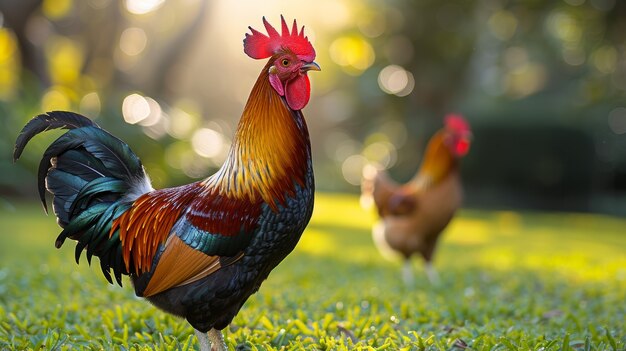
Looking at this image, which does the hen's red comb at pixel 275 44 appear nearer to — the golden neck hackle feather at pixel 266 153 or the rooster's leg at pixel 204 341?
the golden neck hackle feather at pixel 266 153

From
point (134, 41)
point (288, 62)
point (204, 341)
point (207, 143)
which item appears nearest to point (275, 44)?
point (288, 62)

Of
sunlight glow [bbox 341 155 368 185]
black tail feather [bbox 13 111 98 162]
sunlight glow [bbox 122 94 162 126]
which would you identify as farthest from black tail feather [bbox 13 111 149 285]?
sunlight glow [bbox 341 155 368 185]

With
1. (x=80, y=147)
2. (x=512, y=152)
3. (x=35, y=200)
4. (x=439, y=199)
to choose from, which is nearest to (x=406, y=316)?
(x=439, y=199)

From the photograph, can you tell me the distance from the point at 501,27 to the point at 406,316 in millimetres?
15358

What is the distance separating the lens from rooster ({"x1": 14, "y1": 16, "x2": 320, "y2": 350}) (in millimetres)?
2695

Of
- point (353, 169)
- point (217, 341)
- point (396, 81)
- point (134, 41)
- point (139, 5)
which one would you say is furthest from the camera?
point (353, 169)

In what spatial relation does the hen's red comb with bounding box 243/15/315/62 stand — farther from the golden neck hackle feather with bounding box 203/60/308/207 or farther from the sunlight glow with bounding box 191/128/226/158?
the sunlight glow with bounding box 191/128/226/158

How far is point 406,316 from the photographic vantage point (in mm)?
4262

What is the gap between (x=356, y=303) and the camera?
4.68 metres

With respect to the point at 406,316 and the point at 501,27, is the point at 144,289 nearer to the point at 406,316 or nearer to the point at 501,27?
the point at 406,316

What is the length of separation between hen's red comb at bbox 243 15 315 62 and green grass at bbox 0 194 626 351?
151 cm

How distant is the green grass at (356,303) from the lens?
3314 millimetres

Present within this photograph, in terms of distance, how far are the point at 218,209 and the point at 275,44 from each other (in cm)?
81

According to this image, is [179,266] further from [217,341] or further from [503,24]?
[503,24]
